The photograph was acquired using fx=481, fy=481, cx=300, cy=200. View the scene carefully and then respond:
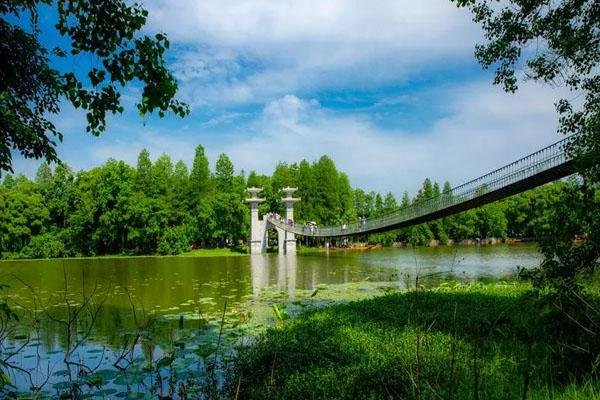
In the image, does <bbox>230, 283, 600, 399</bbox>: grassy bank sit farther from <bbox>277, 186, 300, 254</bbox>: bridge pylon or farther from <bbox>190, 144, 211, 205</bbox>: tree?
<bbox>190, 144, 211, 205</bbox>: tree

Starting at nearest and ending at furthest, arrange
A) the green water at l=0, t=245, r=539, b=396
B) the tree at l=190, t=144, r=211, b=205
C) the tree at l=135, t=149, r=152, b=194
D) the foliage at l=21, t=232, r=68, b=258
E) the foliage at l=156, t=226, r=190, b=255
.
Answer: the green water at l=0, t=245, r=539, b=396, the foliage at l=21, t=232, r=68, b=258, the foliage at l=156, t=226, r=190, b=255, the tree at l=135, t=149, r=152, b=194, the tree at l=190, t=144, r=211, b=205

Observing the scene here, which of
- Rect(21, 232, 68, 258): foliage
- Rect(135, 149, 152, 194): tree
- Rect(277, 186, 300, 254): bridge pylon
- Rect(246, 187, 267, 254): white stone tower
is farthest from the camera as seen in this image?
Rect(135, 149, 152, 194): tree

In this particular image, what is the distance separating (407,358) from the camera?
4.76 m

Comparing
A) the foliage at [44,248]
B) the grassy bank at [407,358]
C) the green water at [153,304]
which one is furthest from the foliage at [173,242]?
the grassy bank at [407,358]

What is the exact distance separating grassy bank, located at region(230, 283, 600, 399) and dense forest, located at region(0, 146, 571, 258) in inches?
1213

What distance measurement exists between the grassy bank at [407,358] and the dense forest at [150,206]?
30821 mm

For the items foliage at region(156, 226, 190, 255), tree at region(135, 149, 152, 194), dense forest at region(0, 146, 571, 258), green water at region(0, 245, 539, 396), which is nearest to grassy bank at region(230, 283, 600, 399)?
green water at region(0, 245, 539, 396)

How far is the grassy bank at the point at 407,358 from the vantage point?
3322mm

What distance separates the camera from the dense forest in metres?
42.1

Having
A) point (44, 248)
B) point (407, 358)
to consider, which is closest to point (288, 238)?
point (44, 248)

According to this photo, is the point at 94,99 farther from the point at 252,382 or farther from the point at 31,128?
the point at 252,382

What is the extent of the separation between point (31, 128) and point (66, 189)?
153 feet

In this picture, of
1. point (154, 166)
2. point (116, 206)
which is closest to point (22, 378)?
point (116, 206)

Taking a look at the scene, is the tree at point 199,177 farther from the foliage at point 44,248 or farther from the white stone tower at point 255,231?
the foliage at point 44,248
